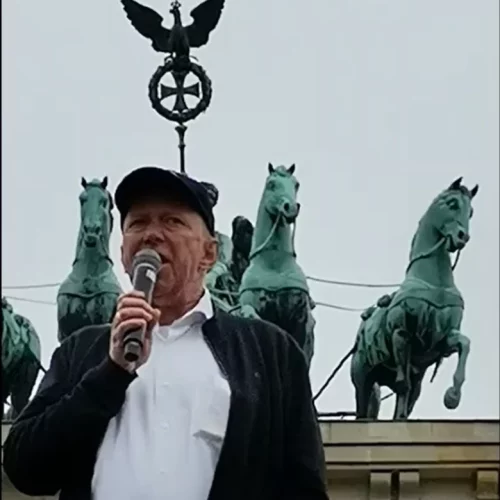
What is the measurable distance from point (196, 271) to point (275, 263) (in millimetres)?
10812

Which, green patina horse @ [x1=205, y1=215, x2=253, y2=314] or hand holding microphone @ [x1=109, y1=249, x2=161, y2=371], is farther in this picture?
green patina horse @ [x1=205, y1=215, x2=253, y2=314]

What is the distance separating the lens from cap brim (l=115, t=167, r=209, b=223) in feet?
11.8

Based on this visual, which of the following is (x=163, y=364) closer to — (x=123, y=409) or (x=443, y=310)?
(x=123, y=409)

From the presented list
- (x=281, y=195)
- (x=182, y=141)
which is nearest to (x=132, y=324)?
(x=182, y=141)

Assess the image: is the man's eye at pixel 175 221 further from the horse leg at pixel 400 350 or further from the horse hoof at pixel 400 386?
the horse hoof at pixel 400 386

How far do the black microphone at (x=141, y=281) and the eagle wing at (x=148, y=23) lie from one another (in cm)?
966

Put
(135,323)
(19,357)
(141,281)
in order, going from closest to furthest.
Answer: (135,323) < (141,281) < (19,357)

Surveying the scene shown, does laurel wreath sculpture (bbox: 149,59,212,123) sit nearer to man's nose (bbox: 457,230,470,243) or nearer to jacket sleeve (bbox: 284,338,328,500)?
man's nose (bbox: 457,230,470,243)

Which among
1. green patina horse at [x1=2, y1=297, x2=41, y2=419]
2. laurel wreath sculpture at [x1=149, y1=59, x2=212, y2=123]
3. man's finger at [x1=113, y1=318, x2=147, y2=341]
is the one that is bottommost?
green patina horse at [x1=2, y1=297, x2=41, y2=419]

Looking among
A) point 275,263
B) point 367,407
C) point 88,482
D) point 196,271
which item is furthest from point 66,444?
point 367,407

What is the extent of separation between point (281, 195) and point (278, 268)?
490 millimetres

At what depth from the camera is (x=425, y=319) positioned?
47.8ft

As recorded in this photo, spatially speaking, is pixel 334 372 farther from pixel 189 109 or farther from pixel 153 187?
pixel 153 187

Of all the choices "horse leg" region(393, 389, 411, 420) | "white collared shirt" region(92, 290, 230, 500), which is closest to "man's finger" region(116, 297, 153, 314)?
"white collared shirt" region(92, 290, 230, 500)
